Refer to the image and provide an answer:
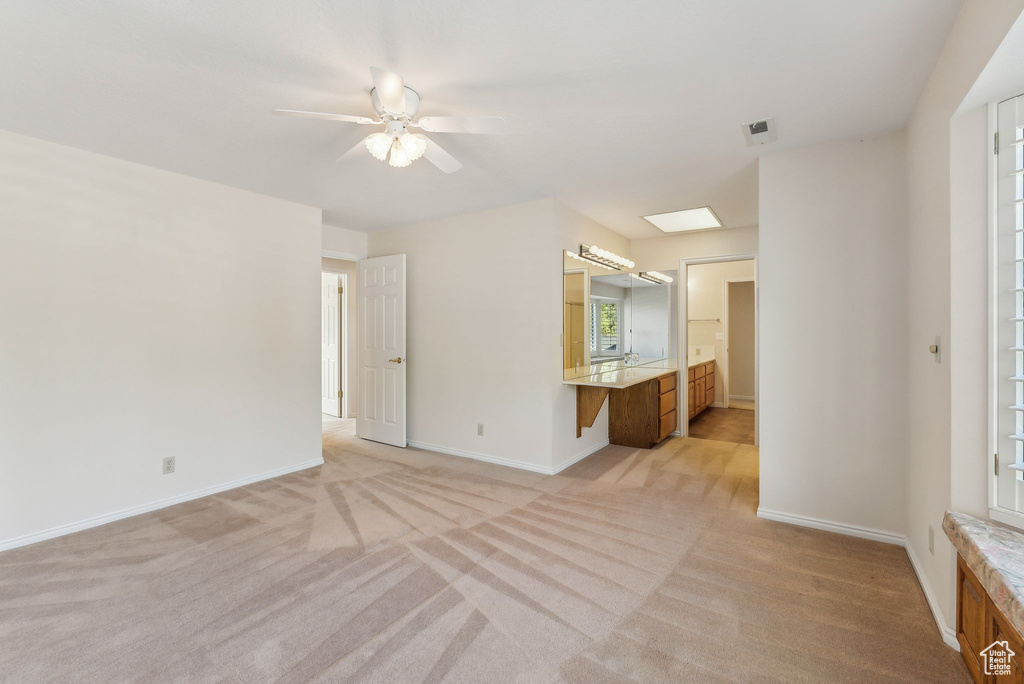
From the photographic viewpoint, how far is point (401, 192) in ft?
11.5

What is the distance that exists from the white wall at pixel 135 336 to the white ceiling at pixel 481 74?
361 mm

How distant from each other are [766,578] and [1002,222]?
5.71 ft

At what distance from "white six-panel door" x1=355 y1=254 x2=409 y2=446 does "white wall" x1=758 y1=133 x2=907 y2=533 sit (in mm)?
3269

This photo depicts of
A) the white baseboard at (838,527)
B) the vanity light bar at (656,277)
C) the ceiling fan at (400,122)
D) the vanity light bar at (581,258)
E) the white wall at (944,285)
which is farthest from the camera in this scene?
the vanity light bar at (656,277)

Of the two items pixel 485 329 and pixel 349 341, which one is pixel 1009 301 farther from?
pixel 349 341

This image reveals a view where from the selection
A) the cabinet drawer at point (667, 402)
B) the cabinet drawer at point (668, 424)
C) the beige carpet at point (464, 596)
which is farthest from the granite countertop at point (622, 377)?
the beige carpet at point (464, 596)

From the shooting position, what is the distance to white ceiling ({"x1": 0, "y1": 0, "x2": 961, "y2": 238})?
1549 mm

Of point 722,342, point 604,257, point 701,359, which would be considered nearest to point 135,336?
point 604,257

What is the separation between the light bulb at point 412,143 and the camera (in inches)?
77.8

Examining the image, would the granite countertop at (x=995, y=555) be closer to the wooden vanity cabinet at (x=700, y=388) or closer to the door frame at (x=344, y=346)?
the wooden vanity cabinet at (x=700, y=388)

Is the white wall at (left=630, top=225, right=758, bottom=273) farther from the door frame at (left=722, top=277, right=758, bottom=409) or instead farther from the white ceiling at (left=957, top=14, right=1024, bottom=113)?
the white ceiling at (left=957, top=14, right=1024, bottom=113)

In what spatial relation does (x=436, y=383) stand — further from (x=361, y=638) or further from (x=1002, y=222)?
(x=1002, y=222)

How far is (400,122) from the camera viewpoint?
1978mm

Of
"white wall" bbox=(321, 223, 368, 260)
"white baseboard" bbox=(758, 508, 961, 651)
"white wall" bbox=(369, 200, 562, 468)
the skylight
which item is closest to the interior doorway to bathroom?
the skylight
